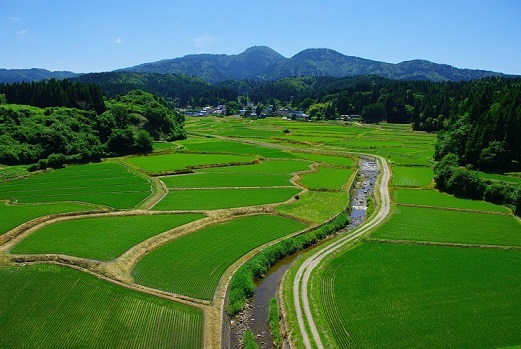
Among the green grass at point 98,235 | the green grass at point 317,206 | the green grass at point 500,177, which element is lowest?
the green grass at point 98,235

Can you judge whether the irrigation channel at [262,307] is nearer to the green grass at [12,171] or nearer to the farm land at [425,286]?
the farm land at [425,286]

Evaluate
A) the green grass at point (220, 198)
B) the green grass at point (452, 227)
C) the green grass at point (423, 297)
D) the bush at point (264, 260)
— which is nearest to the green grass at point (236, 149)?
the green grass at point (220, 198)

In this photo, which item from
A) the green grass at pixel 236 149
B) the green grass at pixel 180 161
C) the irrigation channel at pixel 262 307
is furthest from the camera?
the green grass at pixel 236 149

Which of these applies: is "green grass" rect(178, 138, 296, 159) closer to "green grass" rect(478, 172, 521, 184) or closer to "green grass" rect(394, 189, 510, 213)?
"green grass" rect(394, 189, 510, 213)

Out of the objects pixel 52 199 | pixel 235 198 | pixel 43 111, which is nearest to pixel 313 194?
pixel 235 198

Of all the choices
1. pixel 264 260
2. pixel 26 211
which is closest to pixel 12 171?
pixel 26 211

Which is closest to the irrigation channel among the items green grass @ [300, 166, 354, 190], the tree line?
green grass @ [300, 166, 354, 190]

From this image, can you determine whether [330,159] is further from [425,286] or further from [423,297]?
[423,297]
